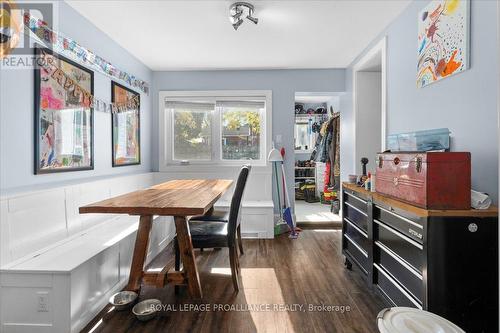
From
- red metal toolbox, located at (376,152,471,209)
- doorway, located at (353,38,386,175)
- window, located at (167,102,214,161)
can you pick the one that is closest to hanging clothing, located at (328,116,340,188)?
doorway, located at (353,38,386,175)

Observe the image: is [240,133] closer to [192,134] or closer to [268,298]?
[192,134]

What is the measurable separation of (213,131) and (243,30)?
5.67 feet

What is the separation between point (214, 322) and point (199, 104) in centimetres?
314

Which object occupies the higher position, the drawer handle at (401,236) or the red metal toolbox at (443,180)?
the red metal toolbox at (443,180)

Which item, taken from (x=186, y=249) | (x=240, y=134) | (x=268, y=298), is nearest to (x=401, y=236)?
(x=268, y=298)

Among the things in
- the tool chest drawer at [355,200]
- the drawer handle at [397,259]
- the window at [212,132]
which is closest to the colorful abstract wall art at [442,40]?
the tool chest drawer at [355,200]

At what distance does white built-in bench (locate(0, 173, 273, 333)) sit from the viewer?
5.60ft

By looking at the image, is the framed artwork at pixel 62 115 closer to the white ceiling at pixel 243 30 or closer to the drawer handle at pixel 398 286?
the white ceiling at pixel 243 30

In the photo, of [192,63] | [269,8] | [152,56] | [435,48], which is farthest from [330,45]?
[152,56]

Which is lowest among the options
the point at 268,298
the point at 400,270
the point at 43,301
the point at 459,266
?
the point at 268,298

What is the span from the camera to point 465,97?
1.74 m

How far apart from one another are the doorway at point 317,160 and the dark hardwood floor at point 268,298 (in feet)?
4.82

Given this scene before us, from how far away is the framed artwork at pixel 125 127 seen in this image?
3.20 m

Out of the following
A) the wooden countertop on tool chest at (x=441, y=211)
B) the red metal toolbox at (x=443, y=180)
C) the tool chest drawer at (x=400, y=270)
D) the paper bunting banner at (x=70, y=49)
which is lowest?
the tool chest drawer at (x=400, y=270)
